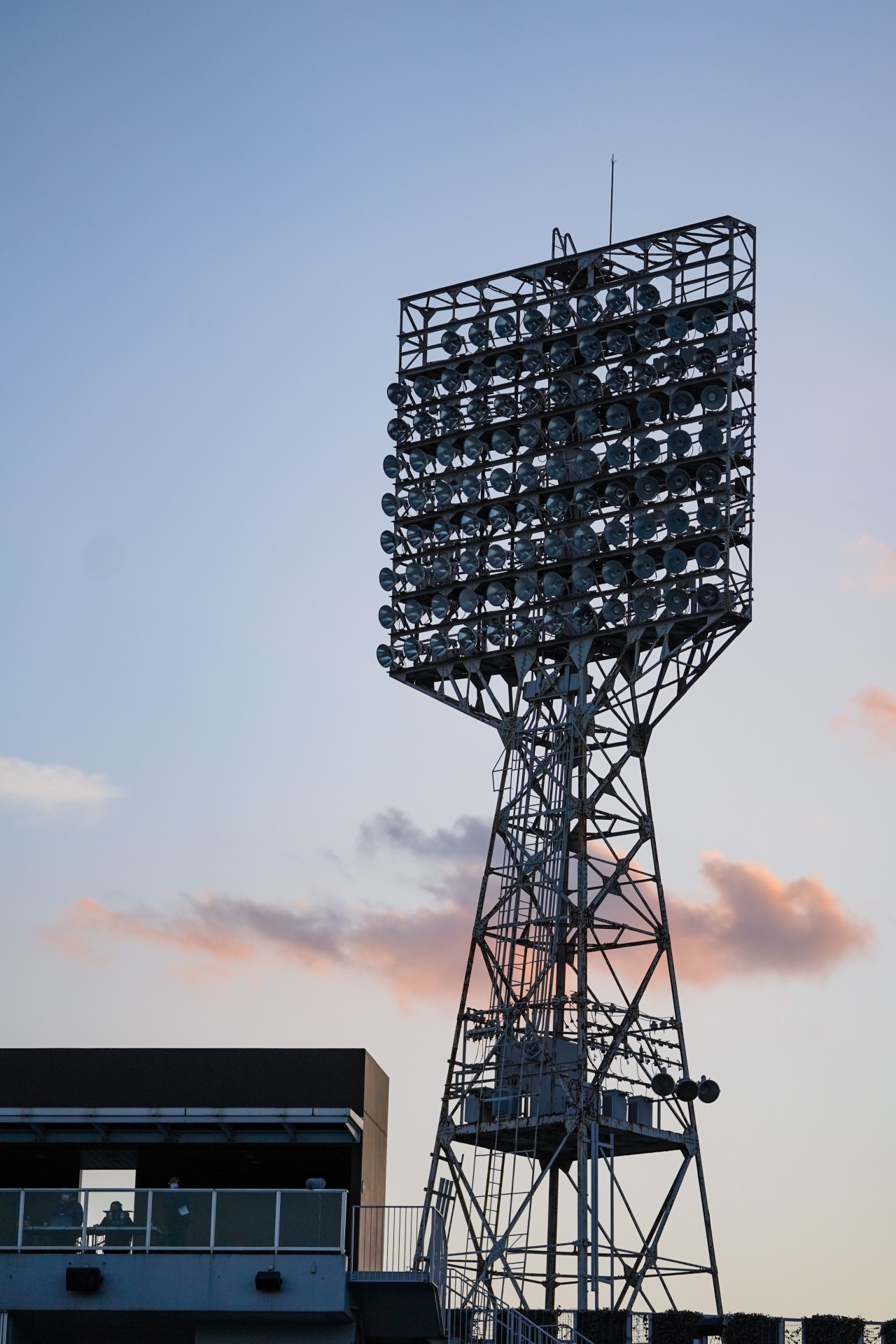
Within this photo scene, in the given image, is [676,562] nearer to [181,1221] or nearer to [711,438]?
[711,438]

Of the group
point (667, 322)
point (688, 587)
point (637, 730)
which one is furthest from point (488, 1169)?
point (667, 322)

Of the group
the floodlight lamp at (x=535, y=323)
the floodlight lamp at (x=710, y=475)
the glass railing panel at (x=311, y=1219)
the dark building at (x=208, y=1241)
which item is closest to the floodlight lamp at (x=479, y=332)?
the floodlight lamp at (x=535, y=323)

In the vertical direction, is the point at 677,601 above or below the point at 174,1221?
above

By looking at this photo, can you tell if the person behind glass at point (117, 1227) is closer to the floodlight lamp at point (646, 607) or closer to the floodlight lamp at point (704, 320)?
the floodlight lamp at point (646, 607)

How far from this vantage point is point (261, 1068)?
5709 centimetres

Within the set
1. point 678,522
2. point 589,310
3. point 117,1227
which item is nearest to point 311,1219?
point 117,1227

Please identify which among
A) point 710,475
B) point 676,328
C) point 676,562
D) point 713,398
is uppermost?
point 676,328

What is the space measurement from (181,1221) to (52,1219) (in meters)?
2.75

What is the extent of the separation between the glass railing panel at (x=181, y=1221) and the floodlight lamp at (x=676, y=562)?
23.2m

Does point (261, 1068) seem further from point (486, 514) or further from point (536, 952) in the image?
point (486, 514)

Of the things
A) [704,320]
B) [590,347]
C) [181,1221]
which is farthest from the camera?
[590,347]

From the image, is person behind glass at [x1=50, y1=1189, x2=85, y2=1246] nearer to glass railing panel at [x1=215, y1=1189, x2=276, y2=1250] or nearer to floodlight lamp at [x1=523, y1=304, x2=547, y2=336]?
glass railing panel at [x1=215, y1=1189, x2=276, y2=1250]

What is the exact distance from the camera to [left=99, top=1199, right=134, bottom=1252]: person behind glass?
49062mm

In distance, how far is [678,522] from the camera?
64.4 metres
